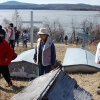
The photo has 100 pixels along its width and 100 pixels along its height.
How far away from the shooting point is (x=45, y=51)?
5.59 meters

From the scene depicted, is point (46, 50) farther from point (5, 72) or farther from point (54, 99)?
point (54, 99)

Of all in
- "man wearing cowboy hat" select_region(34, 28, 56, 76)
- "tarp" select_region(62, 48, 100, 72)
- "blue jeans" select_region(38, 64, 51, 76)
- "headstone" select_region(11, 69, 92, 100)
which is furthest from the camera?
"tarp" select_region(62, 48, 100, 72)

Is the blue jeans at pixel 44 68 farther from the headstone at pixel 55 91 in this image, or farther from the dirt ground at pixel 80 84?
the headstone at pixel 55 91

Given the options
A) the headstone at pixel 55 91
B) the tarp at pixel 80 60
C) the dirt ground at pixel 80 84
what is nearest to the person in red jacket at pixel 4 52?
the dirt ground at pixel 80 84

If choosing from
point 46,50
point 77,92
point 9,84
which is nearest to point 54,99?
point 77,92

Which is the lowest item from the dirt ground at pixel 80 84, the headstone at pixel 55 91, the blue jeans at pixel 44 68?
the dirt ground at pixel 80 84

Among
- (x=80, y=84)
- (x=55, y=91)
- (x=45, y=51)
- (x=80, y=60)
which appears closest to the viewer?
(x=55, y=91)

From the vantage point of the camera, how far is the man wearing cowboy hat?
18.1 ft

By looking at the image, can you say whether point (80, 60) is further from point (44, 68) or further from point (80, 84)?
point (44, 68)

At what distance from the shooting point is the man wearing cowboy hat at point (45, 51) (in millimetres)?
5530

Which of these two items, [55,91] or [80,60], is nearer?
[55,91]

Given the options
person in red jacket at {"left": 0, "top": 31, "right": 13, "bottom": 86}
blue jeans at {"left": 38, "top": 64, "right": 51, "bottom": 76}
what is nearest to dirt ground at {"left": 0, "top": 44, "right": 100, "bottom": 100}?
person in red jacket at {"left": 0, "top": 31, "right": 13, "bottom": 86}

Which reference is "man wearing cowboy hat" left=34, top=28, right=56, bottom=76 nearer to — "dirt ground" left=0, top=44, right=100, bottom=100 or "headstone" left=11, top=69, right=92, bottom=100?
"dirt ground" left=0, top=44, right=100, bottom=100

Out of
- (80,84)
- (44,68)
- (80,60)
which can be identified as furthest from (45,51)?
(80,60)
